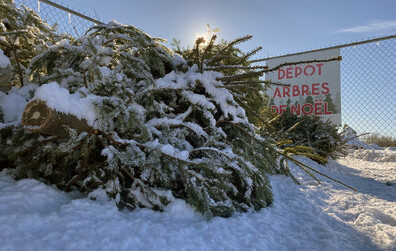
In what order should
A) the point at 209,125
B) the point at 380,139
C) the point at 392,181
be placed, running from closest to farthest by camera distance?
the point at 209,125, the point at 392,181, the point at 380,139

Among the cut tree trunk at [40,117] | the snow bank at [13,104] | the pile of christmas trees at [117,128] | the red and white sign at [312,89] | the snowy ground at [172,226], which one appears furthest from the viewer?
the red and white sign at [312,89]

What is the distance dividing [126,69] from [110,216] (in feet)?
2.62

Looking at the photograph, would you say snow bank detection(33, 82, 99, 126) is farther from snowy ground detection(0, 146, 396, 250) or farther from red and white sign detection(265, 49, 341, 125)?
red and white sign detection(265, 49, 341, 125)

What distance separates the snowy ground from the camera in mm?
867

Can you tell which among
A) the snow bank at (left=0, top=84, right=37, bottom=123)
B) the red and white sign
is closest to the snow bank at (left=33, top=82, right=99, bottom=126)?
the snow bank at (left=0, top=84, right=37, bottom=123)

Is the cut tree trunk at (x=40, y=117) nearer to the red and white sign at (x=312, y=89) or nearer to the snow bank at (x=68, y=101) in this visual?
the snow bank at (x=68, y=101)

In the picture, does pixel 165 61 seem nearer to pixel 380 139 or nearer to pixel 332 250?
pixel 332 250

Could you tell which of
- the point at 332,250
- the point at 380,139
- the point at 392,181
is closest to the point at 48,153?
the point at 332,250

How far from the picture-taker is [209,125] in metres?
1.59

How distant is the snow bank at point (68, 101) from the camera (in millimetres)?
987

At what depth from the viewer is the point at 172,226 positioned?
1.08m

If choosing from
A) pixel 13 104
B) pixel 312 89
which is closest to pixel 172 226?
pixel 13 104

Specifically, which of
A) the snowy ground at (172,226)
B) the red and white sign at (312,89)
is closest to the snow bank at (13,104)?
the snowy ground at (172,226)

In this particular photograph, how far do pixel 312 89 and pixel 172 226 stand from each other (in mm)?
7487
